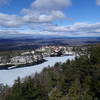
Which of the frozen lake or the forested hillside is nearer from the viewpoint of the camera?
the forested hillside

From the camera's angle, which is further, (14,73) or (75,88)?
(14,73)

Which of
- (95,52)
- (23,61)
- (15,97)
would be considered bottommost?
(23,61)

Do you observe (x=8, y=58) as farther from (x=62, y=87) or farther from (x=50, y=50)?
(x=62, y=87)

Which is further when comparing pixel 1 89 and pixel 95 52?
pixel 1 89

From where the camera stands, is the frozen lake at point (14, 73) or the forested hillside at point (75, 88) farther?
the frozen lake at point (14, 73)

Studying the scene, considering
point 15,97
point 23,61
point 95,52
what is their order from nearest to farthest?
point 15,97 < point 95,52 < point 23,61

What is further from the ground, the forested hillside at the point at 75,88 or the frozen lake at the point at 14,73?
the forested hillside at the point at 75,88

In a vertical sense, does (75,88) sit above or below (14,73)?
above

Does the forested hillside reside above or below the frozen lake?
above

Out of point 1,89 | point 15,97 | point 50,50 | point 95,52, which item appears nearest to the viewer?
point 15,97

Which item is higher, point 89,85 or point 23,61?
point 89,85

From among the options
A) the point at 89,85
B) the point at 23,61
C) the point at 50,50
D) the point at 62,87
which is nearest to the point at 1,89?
the point at 62,87
